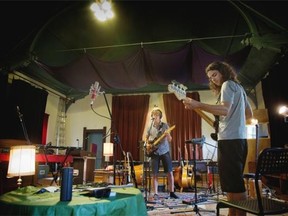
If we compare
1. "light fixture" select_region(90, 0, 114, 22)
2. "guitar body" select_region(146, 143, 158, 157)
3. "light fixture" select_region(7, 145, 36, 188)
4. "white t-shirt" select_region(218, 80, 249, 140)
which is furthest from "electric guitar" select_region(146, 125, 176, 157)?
"white t-shirt" select_region(218, 80, 249, 140)

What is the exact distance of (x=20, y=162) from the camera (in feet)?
8.21

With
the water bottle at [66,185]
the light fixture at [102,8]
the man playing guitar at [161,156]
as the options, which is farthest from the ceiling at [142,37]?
the water bottle at [66,185]

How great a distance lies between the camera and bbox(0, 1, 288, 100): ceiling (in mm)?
4078

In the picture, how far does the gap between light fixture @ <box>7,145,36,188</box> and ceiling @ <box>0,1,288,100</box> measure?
2620 millimetres

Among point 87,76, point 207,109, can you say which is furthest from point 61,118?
point 207,109

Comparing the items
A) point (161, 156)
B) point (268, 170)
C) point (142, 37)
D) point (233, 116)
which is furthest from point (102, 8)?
point (268, 170)

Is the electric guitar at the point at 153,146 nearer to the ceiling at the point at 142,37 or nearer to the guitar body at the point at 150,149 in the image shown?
the guitar body at the point at 150,149

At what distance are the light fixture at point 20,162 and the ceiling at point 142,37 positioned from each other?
262 centimetres

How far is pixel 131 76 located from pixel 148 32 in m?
1.40

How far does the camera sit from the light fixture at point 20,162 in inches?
96.9

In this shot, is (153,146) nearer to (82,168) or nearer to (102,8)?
(82,168)

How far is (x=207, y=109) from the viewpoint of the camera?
66.5 inches

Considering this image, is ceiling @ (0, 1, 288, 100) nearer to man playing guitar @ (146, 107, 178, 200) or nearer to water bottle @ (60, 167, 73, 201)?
man playing guitar @ (146, 107, 178, 200)

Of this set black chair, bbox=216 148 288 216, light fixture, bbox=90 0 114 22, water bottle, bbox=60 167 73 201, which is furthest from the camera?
light fixture, bbox=90 0 114 22
